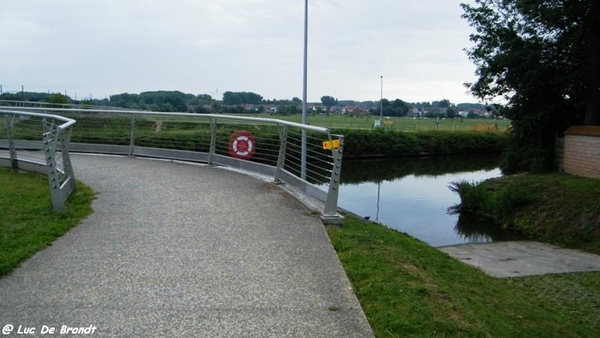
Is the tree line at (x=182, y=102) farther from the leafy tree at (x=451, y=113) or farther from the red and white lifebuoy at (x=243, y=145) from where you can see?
the leafy tree at (x=451, y=113)

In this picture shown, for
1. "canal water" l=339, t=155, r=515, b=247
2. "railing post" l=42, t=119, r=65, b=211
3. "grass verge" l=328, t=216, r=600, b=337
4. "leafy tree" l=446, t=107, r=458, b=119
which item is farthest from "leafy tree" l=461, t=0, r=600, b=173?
"leafy tree" l=446, t=107, r=458, b=119

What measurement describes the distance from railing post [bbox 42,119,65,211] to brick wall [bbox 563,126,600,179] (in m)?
19.1

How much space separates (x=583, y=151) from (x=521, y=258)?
Result: 10335 millimetres

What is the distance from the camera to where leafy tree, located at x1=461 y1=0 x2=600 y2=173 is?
23.1 meters

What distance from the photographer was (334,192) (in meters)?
7.71

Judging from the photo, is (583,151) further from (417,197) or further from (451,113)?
(451,113)

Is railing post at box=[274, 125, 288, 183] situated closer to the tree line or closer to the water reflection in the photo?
the water reflection

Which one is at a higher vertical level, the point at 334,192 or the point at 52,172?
the point at 52,172

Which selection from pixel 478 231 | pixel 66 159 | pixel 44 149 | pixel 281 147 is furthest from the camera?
pixel 478 231

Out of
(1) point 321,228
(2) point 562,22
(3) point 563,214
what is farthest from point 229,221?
(2) point 562,22

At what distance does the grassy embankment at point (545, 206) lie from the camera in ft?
54.4

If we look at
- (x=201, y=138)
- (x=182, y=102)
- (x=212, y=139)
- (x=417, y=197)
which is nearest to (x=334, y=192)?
(x=212, y=139)

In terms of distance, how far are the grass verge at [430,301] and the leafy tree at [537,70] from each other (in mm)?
16738

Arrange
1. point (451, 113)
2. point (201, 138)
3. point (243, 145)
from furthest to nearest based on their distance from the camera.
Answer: point (451, 113) < point (201, 138) < point (243, 145)
